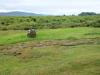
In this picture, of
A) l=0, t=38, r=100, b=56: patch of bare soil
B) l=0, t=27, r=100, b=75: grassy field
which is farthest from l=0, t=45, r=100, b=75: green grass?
l=0, t=38, r=100, b=56: patch of bare soil

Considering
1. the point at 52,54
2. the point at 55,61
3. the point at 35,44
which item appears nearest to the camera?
the point at 55,61

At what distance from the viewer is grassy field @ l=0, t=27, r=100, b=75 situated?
1929 centimetres

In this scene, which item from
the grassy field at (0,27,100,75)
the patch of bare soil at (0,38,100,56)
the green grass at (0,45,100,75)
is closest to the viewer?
the green grass at (0,45,100,75)

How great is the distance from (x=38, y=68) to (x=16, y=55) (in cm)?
581

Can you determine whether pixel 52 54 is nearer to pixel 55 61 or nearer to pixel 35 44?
pixel 55 61

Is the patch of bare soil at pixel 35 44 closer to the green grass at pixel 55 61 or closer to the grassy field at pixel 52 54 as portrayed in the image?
the grassy field at pixel 52 54

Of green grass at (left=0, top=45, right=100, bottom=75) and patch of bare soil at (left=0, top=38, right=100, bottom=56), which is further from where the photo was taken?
patch of bare soil at (left=0, top=38, right=100, bottom=56)

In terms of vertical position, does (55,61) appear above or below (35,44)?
below

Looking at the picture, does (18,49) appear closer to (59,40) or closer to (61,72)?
(59,40)

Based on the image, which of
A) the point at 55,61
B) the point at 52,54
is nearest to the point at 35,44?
the point at 52,54

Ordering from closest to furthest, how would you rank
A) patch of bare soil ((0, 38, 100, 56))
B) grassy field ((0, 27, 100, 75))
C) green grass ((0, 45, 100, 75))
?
green grass ((0, 45, 100, 75)), grassy field ((0, 27, 100, 75)), patch of bare soil ((0, 38, 100, 56))

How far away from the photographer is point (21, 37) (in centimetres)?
3316

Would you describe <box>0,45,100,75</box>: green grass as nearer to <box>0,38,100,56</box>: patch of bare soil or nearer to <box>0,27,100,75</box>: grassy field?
<box>0,27,100,75</box>: grassy field

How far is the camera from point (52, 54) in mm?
24453
